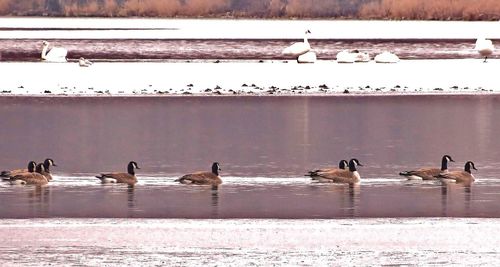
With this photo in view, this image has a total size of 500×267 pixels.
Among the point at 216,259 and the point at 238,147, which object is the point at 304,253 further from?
the point at 238,147

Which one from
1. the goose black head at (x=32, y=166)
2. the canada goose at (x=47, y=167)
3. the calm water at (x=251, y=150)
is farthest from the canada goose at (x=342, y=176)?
the goose black head at (x=32, y=166)

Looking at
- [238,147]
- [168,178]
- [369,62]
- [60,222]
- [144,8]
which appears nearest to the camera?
[60,222]

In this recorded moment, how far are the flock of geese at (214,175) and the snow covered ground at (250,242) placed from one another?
→ 218cm

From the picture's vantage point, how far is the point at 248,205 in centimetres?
1123

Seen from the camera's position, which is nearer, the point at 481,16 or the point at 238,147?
the point at 238,147

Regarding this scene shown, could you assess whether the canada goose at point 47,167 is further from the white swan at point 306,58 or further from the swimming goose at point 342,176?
the white swan at point 306,58

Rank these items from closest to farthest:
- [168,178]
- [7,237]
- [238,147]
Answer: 1. [7,237]
2. [168,178]
3. [238,147]

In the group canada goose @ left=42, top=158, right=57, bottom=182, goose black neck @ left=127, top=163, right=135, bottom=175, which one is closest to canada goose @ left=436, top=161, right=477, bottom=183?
goose black neck @ left=127, top=163, right=135, bottom=175

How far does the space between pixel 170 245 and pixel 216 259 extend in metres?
0.62

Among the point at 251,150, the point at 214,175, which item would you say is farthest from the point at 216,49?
the point at 214,175

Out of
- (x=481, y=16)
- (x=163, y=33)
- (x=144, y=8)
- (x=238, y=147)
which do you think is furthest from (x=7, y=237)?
(x=144, y=8)

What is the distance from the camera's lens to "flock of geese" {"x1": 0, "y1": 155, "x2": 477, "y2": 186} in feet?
41.0

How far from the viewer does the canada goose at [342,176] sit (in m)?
12.7

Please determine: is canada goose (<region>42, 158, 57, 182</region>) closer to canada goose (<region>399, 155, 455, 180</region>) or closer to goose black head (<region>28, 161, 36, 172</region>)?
goose black head (<region>28, 161, 36, 172</region>)
